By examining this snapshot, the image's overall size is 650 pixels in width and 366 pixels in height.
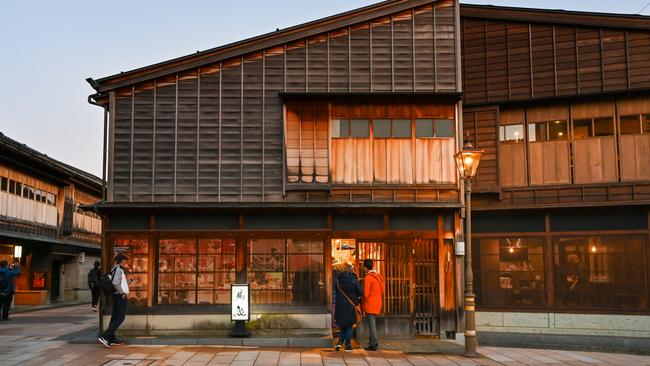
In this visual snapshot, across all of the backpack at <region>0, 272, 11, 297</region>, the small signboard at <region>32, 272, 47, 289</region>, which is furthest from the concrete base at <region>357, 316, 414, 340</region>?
the small signboard at <region>32, 272, 47, 289</region>

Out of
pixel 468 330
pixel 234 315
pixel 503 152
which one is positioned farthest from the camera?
pixel 503 152

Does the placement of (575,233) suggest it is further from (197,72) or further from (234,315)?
(197,72)

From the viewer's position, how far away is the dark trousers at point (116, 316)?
49.8ft

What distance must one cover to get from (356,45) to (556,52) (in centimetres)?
577

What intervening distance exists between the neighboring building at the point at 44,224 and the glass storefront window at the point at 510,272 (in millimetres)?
20643

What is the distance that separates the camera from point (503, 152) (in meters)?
18.6

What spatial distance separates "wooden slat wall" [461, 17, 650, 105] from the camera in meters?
17.5

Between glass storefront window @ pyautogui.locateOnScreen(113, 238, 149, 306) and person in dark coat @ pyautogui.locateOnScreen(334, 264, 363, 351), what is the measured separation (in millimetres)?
5188

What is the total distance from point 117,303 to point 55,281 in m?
24.5

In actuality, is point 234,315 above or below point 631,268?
below

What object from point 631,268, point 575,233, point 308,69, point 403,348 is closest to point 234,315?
point 403,348

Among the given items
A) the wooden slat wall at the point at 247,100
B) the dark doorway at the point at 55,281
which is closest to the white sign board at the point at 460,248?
the wooden slat wall at the point at 247,100

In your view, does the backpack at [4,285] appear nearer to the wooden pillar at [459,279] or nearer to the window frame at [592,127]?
the wooden pillar at [459,279]

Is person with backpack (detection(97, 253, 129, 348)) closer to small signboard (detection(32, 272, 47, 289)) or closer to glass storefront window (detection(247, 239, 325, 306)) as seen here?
glass storefront window (detection(247, 239, 325, 306))
